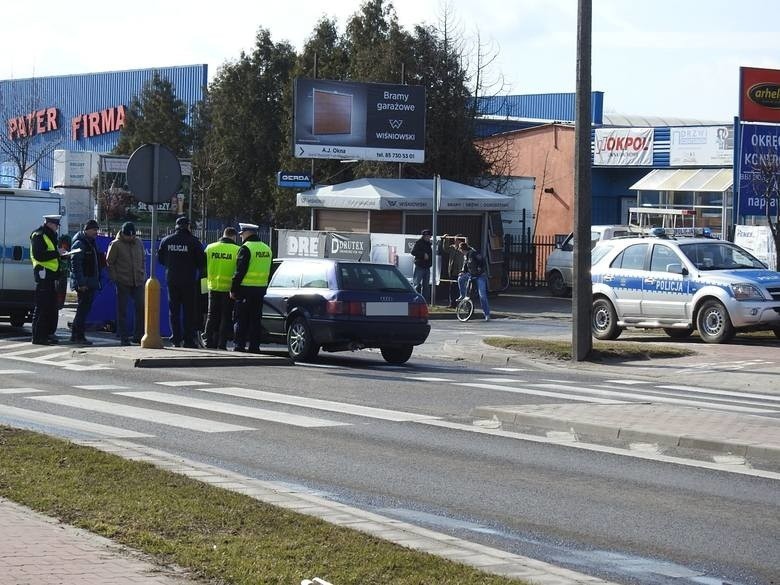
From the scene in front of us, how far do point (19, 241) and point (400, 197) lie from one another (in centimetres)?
1539

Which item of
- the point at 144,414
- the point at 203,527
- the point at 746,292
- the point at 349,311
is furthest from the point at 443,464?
the point at 746,292

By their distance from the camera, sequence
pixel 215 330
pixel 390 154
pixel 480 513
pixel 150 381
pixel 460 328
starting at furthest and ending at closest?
1. pixel 390 154
2. pixel 460 328
3. pixel 215 330
4. pixel 150 381
5. pixel 480 513

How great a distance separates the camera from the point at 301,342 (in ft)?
62.7

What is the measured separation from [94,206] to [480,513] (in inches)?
2046

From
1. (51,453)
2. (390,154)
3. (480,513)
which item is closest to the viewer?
(480,513)

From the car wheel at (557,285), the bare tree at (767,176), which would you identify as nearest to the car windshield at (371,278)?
the bare tree at (767,176)

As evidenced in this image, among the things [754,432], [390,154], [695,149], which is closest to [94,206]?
[390,154]

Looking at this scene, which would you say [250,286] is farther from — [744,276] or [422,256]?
[422,256]

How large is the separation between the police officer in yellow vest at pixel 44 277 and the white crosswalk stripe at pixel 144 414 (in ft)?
20.8

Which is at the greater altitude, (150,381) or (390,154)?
(390,154)

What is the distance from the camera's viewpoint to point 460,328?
1133 inches

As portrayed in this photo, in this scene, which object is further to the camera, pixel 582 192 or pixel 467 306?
pixel 467 306

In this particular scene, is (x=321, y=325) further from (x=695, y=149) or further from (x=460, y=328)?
(x=695, y=149)

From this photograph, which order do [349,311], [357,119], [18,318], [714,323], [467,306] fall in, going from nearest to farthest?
[349,311], [714,323], [18,318], [467,306], [357,119]
